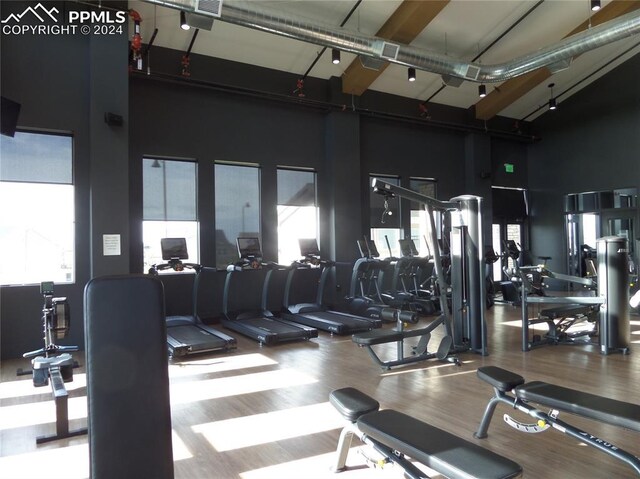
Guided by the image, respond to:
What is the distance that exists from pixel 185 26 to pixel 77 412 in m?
4.61

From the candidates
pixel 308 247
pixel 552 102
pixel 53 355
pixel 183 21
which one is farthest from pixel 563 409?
pixel 552 102

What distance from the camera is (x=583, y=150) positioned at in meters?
10.7

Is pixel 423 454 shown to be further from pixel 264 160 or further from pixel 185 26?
pixel 264 160

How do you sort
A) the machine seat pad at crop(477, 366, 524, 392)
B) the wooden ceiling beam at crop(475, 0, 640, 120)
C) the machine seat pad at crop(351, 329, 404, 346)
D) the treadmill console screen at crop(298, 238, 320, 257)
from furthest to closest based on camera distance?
the treadmill console screen at crop(298, 238, 320, 257) → the wooden ceiling beam at crop(475, 0, 640, 120) → the machine seat pad at crop(351, 329, 404, 346) → the machine seat pad at crop(477, 366, 524, 392)

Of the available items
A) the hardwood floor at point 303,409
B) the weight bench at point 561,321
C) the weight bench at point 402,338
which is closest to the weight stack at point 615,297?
the hardwood floor at point 303,409

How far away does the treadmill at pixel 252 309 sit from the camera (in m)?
5.95

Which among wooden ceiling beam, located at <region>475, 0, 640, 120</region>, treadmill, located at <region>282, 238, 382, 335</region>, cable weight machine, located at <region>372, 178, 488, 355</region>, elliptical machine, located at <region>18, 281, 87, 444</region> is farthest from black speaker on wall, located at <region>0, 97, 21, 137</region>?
wooden ceiling beam, located at <region>475, 0, 640, 120</region>

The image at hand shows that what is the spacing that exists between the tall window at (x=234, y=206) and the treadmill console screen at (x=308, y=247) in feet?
3.03

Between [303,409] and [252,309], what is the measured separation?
4.12m

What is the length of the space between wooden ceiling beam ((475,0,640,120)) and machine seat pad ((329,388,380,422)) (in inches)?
314

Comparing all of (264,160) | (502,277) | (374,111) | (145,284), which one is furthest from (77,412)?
(502,277)

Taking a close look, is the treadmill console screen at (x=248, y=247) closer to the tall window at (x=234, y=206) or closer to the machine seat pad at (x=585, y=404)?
the tall window at (x=234, y=206)

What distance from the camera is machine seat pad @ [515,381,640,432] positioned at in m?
2.16

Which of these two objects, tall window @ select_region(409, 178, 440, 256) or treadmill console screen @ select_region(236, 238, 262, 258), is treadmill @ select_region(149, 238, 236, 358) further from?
tall window @ select_region(409, 178, 440, 256)
